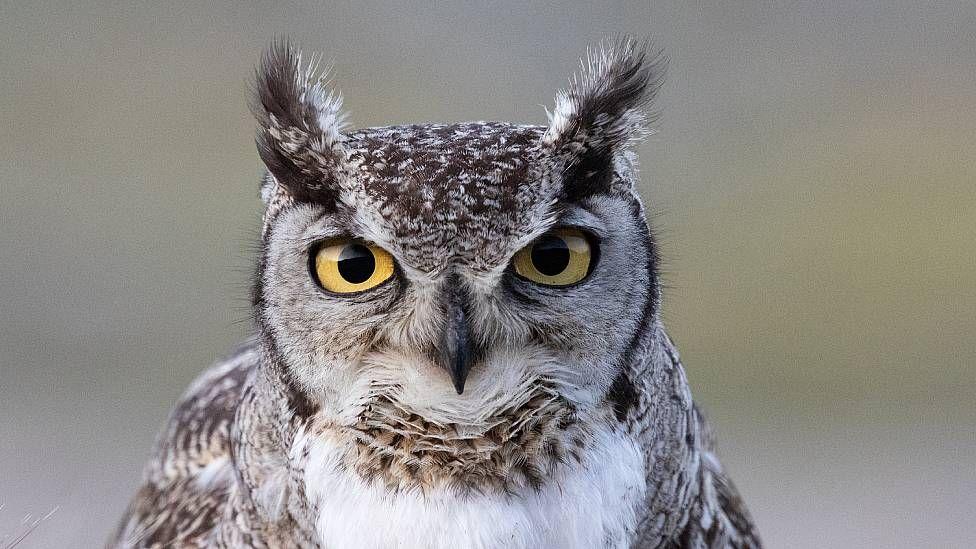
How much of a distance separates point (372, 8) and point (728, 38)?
2.64 metres

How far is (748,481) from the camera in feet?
15.3

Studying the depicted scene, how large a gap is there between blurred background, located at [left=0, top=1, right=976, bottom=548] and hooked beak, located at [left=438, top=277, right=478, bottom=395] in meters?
2.47

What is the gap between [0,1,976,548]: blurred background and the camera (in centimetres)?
490

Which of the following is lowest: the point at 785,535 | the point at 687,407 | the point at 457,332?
the point at 785,535

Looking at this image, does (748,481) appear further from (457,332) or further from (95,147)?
(95,147)

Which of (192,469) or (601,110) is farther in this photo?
(192,469)

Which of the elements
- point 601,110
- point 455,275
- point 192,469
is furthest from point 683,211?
point 455,275

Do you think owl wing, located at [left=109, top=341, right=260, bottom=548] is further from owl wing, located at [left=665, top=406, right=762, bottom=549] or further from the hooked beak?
owl wing, located at [left=665, top=406, right=762, bottom=549]

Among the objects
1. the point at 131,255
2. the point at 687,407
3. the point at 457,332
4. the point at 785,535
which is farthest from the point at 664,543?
the point at 131,255

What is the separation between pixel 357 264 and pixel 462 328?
0.16m

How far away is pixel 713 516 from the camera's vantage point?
1.76m

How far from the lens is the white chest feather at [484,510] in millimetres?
1452

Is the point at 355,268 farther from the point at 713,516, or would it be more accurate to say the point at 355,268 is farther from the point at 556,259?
the point at 713,516

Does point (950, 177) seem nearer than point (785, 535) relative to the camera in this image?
No
